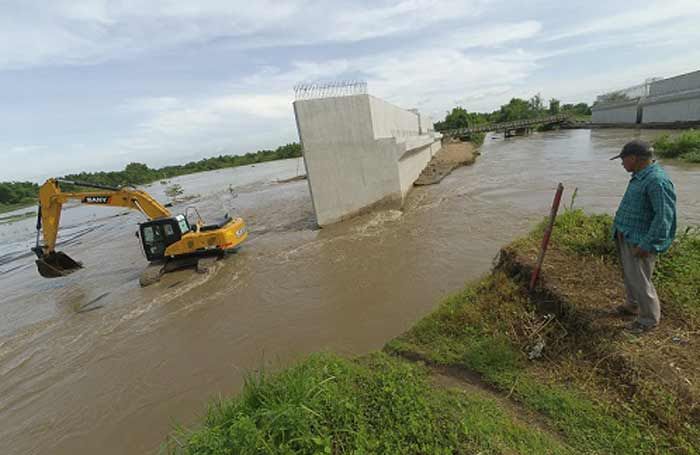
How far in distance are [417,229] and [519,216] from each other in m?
3.56

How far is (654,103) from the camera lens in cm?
3484

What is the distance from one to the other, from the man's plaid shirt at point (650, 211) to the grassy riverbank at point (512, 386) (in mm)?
966

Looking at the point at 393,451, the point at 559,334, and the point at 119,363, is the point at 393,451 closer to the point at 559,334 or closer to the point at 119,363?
the point at 559,334

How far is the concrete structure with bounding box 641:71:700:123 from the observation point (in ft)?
95.0

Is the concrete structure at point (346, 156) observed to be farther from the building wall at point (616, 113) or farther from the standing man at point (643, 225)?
the building wall at point (616, 113)

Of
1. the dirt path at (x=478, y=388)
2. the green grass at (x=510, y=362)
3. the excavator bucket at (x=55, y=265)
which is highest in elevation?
the excavator bucket at (x=55, y=265)

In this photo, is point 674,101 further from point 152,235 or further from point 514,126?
point 152,235

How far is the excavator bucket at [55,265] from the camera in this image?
10.2m

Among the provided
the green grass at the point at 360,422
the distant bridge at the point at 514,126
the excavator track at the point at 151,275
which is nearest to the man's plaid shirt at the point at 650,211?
the green grass at the point at 360,422

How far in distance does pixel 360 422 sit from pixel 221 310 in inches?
237

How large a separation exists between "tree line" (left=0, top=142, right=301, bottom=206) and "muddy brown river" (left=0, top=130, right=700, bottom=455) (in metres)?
47.6

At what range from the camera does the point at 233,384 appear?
508 centimetres

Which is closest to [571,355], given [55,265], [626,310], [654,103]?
A: [626,310]

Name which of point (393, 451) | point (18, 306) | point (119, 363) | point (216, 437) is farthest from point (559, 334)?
point (18, 306)
